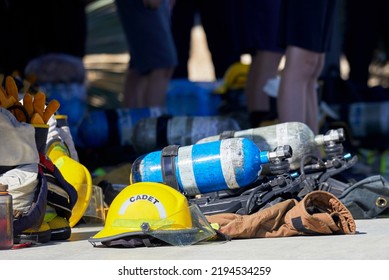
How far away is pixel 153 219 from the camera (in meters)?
4.76

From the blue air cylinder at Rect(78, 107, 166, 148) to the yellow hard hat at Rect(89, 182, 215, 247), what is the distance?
282cm

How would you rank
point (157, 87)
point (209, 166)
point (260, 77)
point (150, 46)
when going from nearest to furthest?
point (209, 166) → point (150, 46) → point (157, 87) → point (260, 77)

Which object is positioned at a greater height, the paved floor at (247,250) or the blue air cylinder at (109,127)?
the paved floor at (247,250)

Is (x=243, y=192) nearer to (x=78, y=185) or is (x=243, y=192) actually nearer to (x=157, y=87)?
(x=78, y=185)

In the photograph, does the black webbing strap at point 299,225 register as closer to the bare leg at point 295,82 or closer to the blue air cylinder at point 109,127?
the bare leg at point 295,82

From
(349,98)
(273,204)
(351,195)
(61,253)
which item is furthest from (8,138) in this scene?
(349,98)

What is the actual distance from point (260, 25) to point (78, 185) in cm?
329

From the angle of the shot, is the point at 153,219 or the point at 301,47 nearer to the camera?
the point at 153,219

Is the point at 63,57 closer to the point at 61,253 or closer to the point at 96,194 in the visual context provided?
the point at 96,194

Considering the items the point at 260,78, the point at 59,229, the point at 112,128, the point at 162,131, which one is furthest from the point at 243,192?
the point at 260,78

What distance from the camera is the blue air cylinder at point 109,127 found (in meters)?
7.71

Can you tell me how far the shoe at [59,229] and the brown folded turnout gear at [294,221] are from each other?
2.12ft

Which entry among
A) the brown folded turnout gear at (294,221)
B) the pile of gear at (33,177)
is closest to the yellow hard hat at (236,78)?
the pile of gear at (33,177)

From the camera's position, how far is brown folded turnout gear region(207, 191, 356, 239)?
491 centimetres
